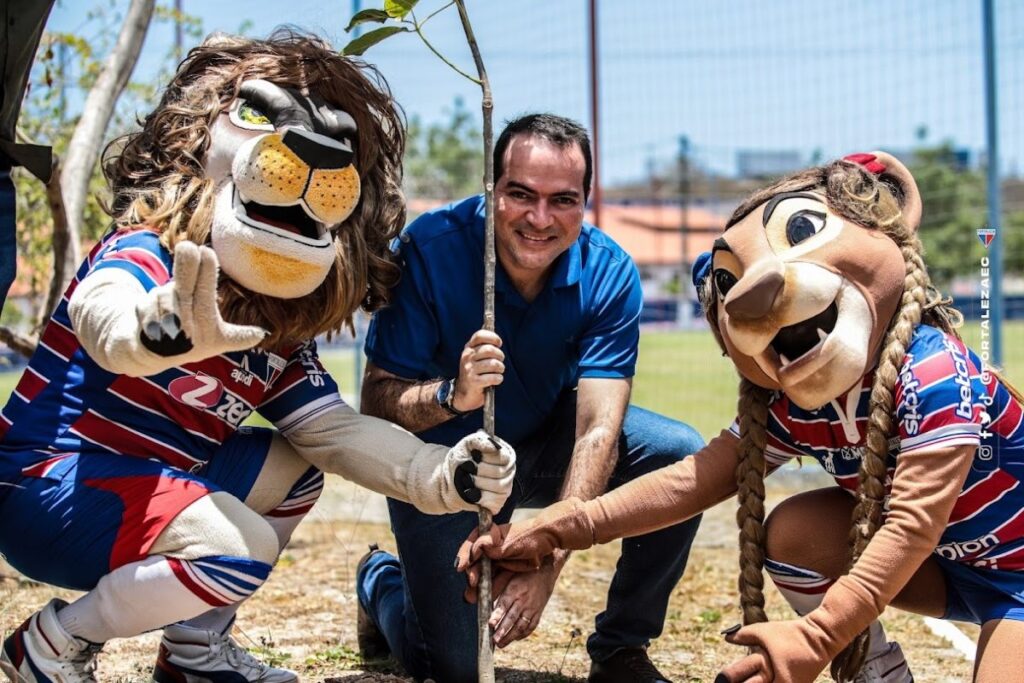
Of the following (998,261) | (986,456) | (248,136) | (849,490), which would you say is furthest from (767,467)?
(998,261)

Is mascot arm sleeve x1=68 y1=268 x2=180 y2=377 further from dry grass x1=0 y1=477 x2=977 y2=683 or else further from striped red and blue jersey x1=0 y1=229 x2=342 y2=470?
dry grass x1=0 y1=477 x2=977 y2=683

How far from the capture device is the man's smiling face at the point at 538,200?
10.0ft

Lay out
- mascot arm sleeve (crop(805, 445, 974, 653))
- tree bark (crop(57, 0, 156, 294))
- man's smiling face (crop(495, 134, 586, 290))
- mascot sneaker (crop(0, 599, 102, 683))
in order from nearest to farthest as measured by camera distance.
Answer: mascot arm sleeve (crop(805, 445, 974, 653))
mascot sneaker (crop(0, 599, 102, 683))
man's smiling face (crop(495, 134, 586, 290))
tree bark (crop(57, 0, 156, 294))

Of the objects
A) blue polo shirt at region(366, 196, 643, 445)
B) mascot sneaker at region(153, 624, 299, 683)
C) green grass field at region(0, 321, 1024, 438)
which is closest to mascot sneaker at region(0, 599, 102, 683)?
mascot sneaker at region(153, 624, 299, 683)

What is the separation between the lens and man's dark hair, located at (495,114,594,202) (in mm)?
3125

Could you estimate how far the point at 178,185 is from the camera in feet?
8.41

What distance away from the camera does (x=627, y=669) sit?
10.3 ft

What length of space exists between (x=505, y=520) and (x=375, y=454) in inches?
27.6

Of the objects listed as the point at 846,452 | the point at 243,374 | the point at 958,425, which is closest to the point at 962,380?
the point at 958,425

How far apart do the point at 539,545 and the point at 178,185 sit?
1112 millimetres

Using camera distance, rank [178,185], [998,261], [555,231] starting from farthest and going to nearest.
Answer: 1. [998,261]
2. [555,231]
3. [178,185]

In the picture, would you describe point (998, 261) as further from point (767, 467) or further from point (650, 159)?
point (767, 467)

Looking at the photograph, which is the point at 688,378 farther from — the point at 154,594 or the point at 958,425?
the point at 154,594

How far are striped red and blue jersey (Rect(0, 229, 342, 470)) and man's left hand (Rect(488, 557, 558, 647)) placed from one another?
73 cm
